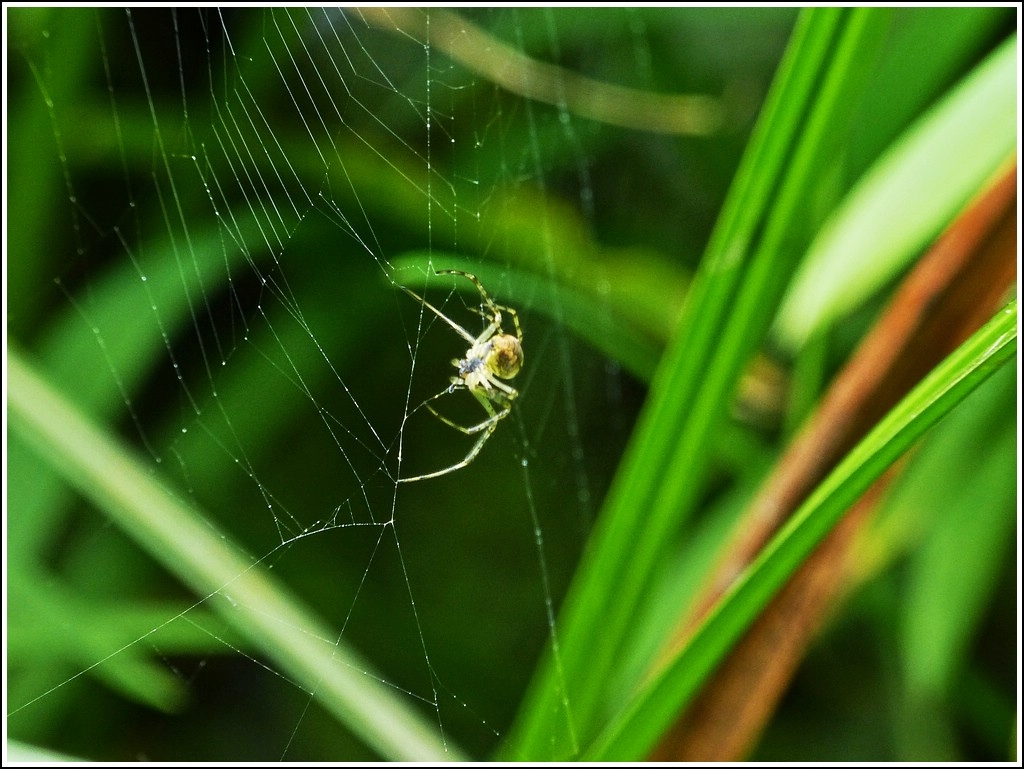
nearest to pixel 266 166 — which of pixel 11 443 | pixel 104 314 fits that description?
pixel 104 314

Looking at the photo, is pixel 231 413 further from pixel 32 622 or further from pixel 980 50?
pixel 980 50

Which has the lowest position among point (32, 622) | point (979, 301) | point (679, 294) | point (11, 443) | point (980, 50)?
point (32, 622)

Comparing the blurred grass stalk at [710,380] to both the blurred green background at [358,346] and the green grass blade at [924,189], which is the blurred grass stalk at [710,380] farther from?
the blurred green background at [358,346]

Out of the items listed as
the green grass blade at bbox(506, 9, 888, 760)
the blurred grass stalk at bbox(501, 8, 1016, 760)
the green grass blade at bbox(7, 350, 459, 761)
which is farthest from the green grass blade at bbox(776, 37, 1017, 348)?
the green grass blade at bbox(7, 350, 459, 761)

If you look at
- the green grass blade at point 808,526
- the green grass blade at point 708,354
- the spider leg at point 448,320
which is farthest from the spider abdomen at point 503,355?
the green grass blade at point 808,526

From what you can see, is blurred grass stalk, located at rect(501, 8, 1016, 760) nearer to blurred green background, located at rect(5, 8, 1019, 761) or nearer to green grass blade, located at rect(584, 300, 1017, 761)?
green grass blade, located at rect(584, 300, 1017, 761)
